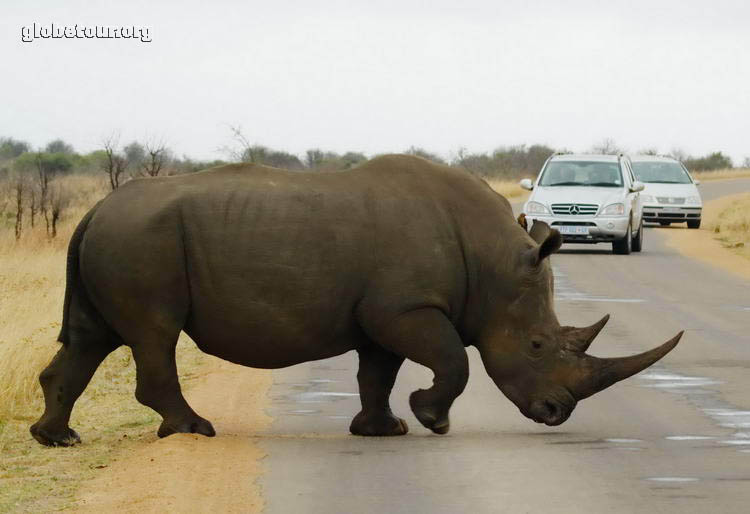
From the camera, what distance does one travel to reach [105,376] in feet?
46.0

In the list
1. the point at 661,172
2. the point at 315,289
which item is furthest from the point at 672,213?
the point at 315,289

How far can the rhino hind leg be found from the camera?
9984 millimetres

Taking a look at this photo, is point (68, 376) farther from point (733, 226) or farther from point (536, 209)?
point (733, 226)

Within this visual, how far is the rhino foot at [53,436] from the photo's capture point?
10.2 meters

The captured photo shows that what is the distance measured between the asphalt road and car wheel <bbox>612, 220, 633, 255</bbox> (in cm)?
1183

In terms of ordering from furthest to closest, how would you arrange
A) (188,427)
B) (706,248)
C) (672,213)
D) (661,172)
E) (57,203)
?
(661,172)
(672,213)
(706,248)
(57,203)
(188,427)

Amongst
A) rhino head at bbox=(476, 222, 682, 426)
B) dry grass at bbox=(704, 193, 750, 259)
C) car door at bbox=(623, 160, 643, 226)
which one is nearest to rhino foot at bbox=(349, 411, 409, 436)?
rhino head at bbox=(476, 222, 682, 426)

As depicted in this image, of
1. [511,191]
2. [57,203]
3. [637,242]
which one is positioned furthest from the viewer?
[511,191]

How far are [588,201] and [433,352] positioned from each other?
17947 millimetres

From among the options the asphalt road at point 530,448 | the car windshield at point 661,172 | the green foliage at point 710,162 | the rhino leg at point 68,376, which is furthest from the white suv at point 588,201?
the green foliage at point 710,162

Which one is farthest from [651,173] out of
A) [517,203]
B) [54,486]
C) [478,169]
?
[478,169]

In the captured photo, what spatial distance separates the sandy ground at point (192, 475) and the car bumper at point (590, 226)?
16534 millimetres

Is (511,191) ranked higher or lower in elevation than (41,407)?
lower

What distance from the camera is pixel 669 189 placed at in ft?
122
